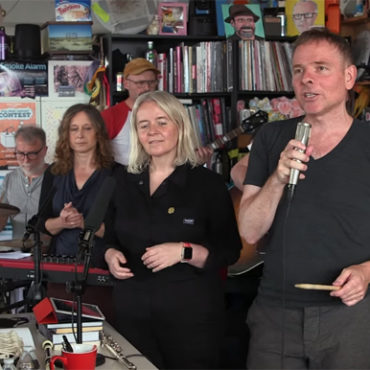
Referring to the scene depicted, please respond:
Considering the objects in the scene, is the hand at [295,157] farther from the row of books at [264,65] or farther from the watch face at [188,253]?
the row of books at [264,65]

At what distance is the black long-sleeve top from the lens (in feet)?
8.19

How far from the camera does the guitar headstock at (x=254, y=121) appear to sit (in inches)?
196

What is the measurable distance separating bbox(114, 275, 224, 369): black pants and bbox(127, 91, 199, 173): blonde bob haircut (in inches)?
17.5

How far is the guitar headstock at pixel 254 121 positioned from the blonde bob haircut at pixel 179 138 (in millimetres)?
2369

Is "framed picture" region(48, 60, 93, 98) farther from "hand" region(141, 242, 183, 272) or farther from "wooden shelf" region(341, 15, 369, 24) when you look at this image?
"hand" region(141, 242, 183, 272)

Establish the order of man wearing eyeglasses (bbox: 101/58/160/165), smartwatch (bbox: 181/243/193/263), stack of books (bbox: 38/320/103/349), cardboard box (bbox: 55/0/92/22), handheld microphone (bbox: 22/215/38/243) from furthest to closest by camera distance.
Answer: cardboard box (bbox: 55/0/92/22) → man wearing eyeglasses (bbox: 101/58/160/165) → smartwatch (bbox: 181/243/193/263) → handheld microphone (bbox: 22/215/38/243) → stack of books (bbox: 38/320/103/349)

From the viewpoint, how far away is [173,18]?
5.26m

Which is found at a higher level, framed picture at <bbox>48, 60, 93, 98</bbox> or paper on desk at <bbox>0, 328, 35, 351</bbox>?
framed picture at <bbox>48, 60, 93, 98</bbox>

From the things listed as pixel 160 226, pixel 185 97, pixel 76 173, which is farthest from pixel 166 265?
pixel 185 97

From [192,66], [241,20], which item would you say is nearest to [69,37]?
[192,66]

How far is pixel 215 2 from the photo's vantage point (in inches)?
210

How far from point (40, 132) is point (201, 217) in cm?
230

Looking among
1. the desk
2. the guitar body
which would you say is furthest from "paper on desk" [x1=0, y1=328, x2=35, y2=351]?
the guitar body

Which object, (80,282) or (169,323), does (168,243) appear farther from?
(80,282)
